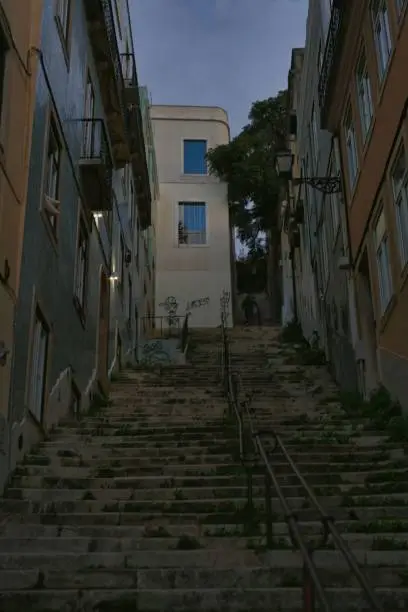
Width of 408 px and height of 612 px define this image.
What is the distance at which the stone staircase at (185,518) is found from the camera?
5121 mm

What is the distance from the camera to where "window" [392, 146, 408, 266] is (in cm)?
987

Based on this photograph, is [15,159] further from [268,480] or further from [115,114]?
[115,114]

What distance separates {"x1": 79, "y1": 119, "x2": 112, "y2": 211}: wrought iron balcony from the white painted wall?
16431 millimetres

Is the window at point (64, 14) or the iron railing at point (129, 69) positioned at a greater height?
the iron railing at point (129, 69)

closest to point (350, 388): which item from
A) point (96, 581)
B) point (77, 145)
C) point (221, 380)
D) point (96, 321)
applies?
point (221, 380)

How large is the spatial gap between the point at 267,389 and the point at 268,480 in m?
8.75

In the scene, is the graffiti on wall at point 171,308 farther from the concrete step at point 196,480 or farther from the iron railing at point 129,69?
the concrete step at point 196,480

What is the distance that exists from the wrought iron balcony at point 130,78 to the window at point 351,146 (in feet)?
26.5

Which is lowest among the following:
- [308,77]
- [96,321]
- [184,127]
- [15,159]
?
[96,321]

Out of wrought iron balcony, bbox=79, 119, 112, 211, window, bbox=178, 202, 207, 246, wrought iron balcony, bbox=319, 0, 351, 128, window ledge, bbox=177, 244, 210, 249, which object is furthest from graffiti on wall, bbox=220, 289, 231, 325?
wrought iron balcony, bbox=79, 119, 112, 211

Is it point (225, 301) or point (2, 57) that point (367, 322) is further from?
point (225, 301)

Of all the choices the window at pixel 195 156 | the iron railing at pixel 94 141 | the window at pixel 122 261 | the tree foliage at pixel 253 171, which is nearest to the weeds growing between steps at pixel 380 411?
the iron railing at pixel 94 141

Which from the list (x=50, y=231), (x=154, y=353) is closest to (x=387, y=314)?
(x=50, y=231)

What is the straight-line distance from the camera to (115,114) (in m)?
17.5
